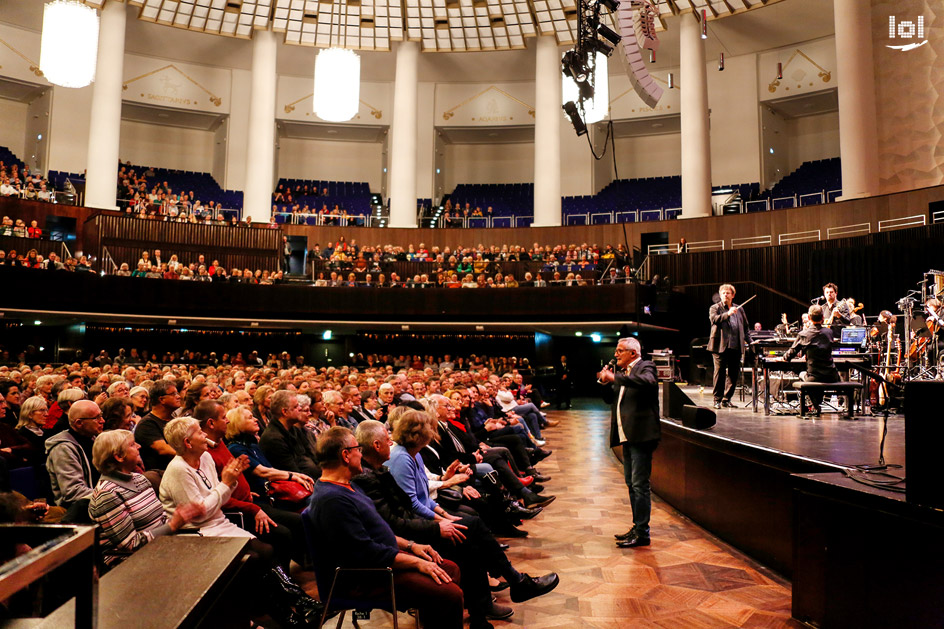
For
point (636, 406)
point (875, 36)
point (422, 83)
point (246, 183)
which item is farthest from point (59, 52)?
point (875, 36)

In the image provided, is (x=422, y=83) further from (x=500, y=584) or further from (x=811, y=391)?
(x=500, y=584)

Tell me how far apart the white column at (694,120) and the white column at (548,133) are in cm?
386

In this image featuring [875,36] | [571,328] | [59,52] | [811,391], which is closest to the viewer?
[811,391]

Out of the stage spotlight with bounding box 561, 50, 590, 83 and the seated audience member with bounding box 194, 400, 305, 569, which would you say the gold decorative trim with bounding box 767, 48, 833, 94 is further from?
the seated audience member with bounding box 194, 400, 305, 569

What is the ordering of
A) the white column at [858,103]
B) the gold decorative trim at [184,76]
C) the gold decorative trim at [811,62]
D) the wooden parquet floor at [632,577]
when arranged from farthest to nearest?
the gold decorative trim at [184,76]
the gold decorative trim at [811,62]
the white column at [858,103]
the wooden parquet floor at [632,577]

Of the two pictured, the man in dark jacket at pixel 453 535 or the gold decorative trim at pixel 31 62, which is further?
the gold decorative trim at pixel 31 62

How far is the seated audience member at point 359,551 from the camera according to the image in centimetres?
274

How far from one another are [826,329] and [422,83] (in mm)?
20761

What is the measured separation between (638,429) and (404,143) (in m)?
19.0

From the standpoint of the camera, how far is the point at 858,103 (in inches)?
659

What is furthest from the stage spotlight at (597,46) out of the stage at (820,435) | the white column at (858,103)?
the white column at (858,103)

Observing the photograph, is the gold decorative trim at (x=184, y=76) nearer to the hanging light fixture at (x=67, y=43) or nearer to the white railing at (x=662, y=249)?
the hanging light fixture at (x=67, y=43)

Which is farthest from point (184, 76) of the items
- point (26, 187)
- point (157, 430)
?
point (157, 430)

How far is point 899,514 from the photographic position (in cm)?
268
